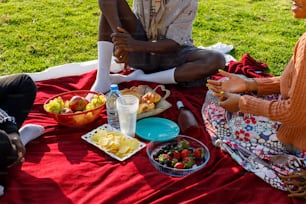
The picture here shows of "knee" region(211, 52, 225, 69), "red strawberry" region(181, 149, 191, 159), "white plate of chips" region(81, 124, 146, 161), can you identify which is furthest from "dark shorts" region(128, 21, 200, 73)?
"red strawberry" region(181, 149, 191, 159)

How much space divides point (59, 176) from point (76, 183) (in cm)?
10

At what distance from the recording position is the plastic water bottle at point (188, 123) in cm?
237

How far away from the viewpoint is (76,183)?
1.99 m

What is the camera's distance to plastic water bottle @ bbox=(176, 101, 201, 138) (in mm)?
2369

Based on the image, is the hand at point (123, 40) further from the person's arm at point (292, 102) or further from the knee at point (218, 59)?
the person's arm at point (292, 102)

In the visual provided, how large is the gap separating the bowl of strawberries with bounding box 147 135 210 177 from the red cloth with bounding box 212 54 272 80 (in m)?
0.86

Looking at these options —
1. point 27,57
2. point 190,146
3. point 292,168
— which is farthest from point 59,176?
point 27,57

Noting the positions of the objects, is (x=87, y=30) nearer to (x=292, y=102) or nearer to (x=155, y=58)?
(x=155, y=58)

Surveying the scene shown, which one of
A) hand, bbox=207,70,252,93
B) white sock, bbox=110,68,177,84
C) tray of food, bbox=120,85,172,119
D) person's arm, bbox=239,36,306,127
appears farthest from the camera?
white sock, bbox=110,68,177,84

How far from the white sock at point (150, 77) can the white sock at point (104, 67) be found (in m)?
0.09

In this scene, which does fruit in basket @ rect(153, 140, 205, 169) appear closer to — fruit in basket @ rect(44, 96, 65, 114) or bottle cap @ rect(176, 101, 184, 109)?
bottle cap @ rect(176, 101, 184, 109)

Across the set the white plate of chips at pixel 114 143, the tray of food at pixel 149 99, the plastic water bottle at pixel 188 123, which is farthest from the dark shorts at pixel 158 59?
the white plate of chips at pixel 114 143

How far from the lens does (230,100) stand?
2.14 m

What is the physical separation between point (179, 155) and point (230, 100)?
386mm
